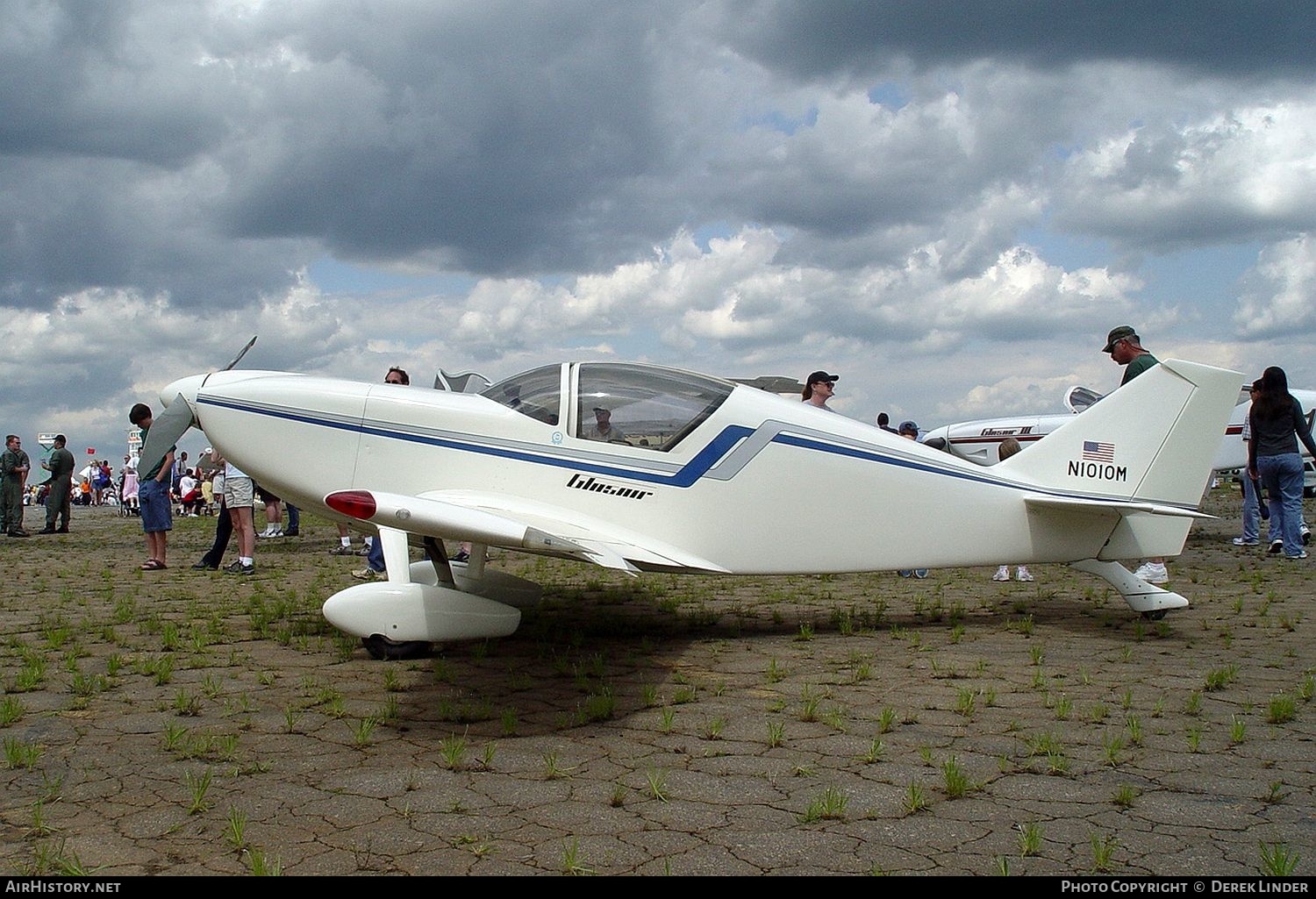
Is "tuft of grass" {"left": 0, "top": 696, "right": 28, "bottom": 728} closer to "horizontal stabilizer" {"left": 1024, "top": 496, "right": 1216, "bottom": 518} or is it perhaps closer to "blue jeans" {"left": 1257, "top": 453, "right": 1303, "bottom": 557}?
"horizontal stabilizer" {"left": 1024, "top": 496, "right": 1216, "bottom": 518}

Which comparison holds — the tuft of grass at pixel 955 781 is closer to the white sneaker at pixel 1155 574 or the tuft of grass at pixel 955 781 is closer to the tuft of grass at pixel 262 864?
the tuft of grass at pixel 262 864

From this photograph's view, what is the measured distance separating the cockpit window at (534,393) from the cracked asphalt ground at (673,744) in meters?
1.55

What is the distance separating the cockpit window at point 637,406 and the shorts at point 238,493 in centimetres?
619

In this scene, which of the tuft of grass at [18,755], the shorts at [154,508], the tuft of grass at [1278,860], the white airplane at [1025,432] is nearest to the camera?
the tuft of grass at [1278,860]

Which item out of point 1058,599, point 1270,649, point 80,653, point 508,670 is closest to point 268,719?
point 508,670

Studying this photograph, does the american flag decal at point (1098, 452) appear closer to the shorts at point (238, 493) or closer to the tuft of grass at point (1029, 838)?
the tuft of grass at point (1029, 838)

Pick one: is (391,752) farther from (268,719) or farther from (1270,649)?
(1270,649)

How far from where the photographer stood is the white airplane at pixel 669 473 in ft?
20.1

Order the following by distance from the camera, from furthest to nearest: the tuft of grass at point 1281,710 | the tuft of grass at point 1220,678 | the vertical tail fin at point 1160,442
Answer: the vertical tail fin at point 1160,442 → the tuft of grass at point 1220,678 → the tuft of grass at point 1281,710

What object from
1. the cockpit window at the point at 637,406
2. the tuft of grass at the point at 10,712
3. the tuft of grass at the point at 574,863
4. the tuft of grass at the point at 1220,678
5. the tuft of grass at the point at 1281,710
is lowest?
the tuft of grass at the point at 574,863

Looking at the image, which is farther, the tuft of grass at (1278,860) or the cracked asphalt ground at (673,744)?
the cracked asphalt ground at (673,744)

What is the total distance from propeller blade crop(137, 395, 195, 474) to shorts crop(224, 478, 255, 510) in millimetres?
3909

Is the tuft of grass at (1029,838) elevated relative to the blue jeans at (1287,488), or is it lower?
lower

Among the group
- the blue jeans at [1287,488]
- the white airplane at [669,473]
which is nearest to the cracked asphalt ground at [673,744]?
the white airplane at [669,473]
